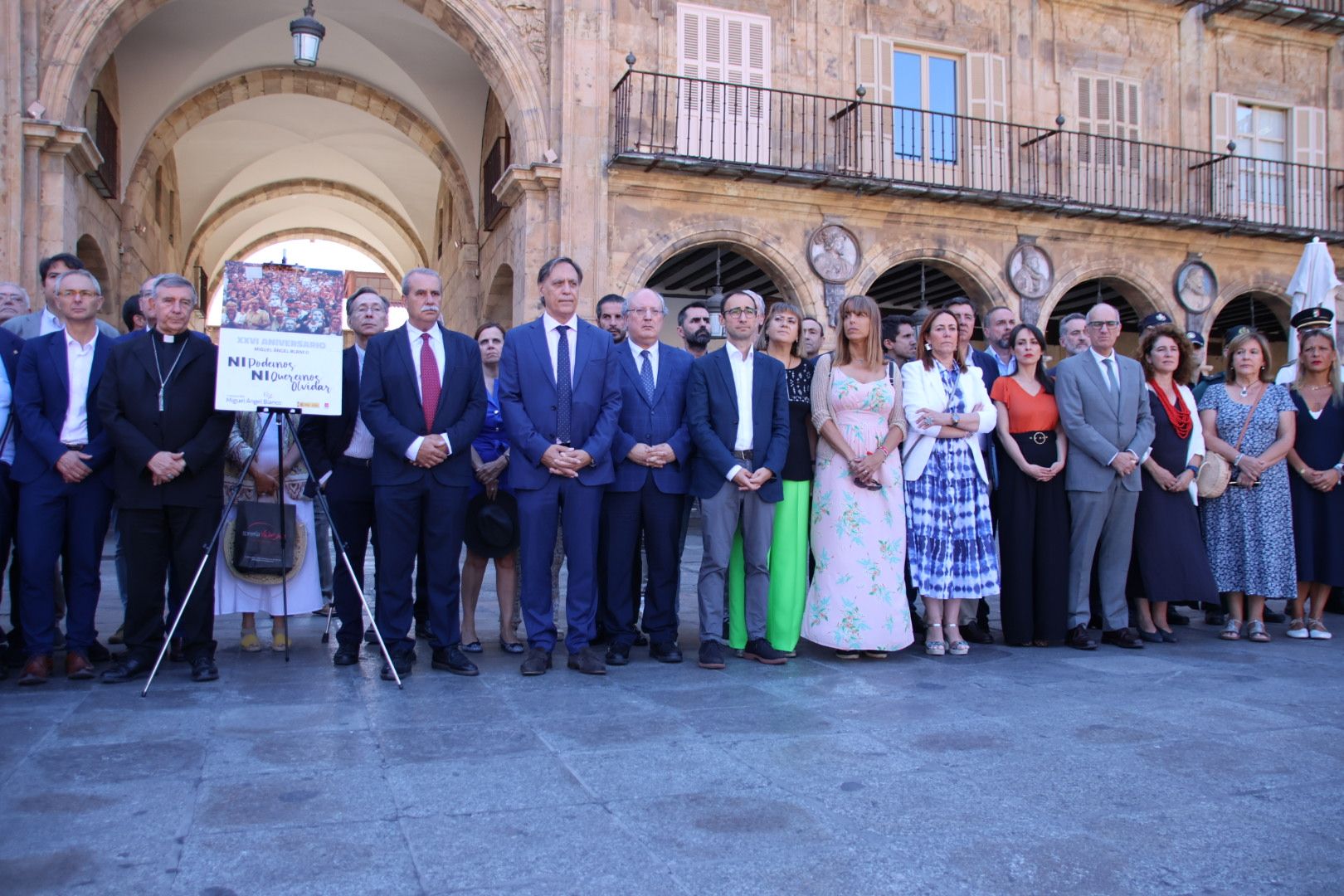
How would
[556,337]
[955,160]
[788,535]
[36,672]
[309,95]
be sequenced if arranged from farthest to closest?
[309,95] < [955,160] < [788,535] < [556,337] < [36,672]

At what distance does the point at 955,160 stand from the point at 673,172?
450 centimetres

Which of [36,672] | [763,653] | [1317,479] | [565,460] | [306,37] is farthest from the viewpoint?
[306,37]

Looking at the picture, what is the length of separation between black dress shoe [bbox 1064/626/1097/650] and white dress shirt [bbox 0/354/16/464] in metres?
5.54

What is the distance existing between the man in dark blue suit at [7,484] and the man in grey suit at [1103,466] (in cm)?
542

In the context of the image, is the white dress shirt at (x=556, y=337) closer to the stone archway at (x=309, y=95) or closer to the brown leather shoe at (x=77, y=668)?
the brown leather shoe at (x=77, y=668)

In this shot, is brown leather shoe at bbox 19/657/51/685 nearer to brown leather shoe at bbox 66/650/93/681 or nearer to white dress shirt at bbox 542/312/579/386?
brown leather shoe at bbox 66/650/93/681

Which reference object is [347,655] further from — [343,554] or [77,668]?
[77,668]

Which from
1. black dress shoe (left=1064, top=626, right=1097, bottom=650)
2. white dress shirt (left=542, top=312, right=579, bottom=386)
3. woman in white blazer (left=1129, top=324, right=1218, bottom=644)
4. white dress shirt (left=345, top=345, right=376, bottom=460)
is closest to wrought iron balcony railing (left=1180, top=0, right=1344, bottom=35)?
woman in white blazer (left=1129, top=324, right=1218, bottom=644)

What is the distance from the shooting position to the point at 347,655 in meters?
5.20

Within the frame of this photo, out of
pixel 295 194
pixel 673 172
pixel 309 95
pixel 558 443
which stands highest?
pixel 309 95

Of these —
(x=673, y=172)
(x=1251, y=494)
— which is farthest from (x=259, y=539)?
(x=673, y=172)

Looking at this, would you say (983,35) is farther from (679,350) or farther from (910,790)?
(910,790)

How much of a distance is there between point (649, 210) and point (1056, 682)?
1031 cm

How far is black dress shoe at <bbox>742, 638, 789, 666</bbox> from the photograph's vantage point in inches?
210
